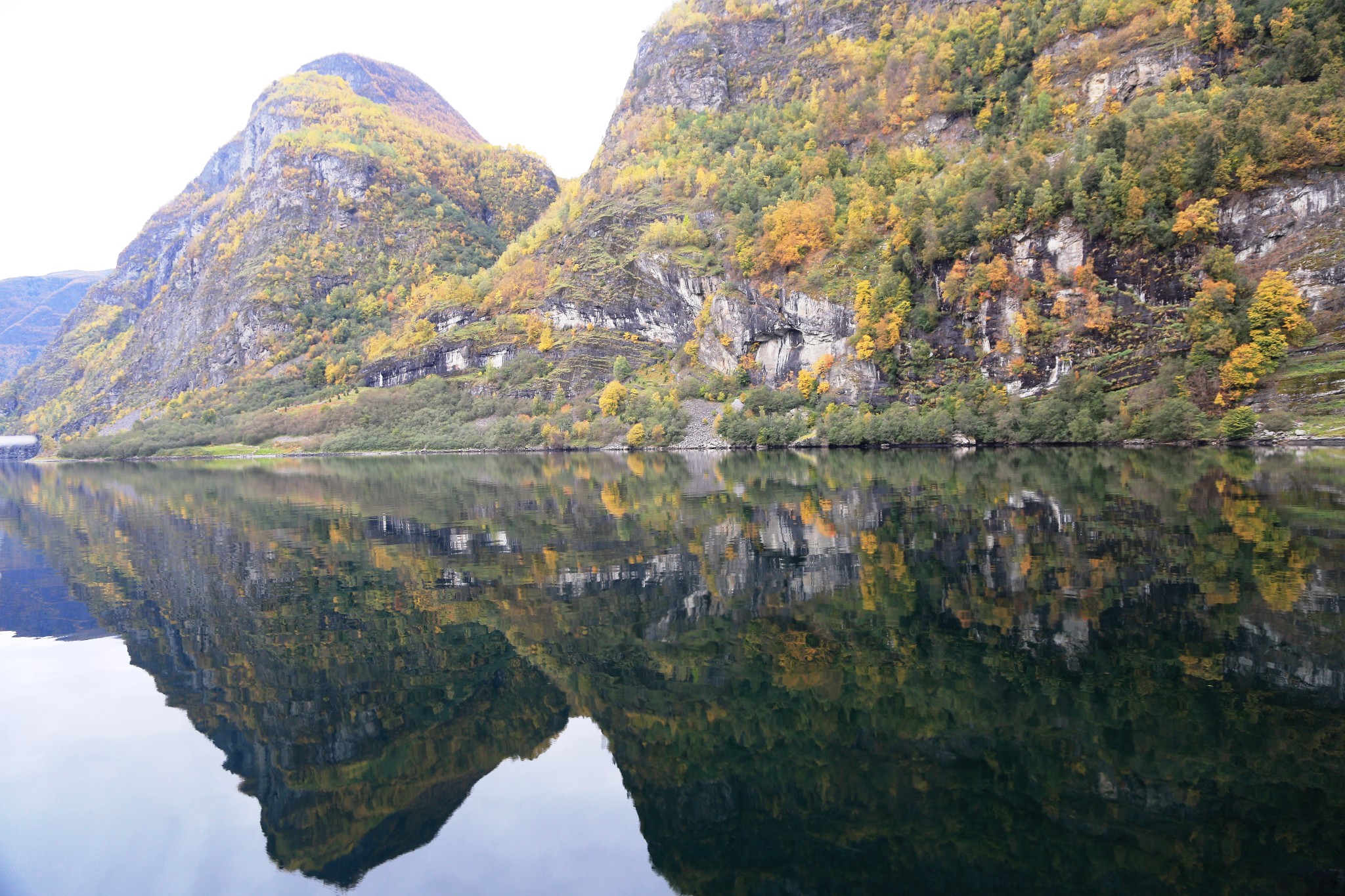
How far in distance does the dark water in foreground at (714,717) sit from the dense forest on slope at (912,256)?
179 feet

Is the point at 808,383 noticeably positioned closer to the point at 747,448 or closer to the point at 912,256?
the point at 747,448

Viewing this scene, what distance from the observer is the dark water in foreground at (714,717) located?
6.96 meters

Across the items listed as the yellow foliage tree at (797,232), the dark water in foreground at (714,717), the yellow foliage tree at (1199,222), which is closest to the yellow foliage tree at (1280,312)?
the yellow foliage tree at (1199,222)

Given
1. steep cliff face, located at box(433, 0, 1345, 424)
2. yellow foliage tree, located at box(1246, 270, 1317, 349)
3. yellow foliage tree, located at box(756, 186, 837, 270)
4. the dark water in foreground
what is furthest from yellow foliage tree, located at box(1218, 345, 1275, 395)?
yellow foliage tree, located at box(756, 186, 837, 270)

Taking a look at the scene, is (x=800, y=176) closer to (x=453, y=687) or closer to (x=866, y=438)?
(x=866, y=438)

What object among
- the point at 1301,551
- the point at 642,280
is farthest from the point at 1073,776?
the point at 642,280

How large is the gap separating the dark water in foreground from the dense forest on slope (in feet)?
179

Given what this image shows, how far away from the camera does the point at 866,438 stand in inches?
3361

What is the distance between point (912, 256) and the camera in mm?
96750

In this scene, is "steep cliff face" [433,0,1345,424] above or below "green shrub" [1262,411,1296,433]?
above

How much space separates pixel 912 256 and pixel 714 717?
322 feet

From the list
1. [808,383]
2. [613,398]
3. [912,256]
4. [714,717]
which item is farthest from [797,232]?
[714,717]

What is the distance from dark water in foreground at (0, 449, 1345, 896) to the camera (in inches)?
274

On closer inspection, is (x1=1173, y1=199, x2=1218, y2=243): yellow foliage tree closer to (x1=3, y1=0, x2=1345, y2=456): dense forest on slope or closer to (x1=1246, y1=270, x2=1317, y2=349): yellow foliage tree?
(x1=3, y1=0, x2=1345, y2=456): dense forest on slope
